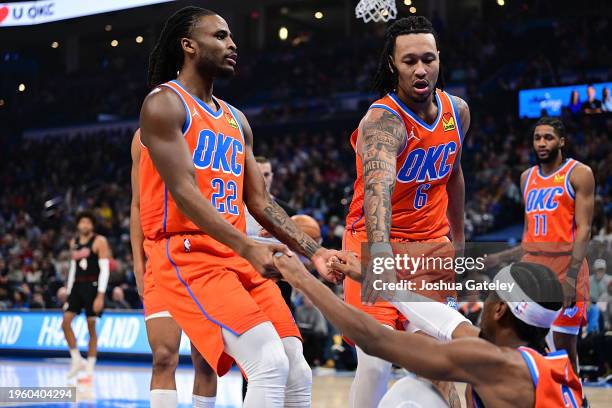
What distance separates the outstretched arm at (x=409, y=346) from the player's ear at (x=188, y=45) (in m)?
1.49

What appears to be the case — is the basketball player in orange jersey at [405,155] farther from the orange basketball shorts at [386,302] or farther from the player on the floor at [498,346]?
the player on the floor at [498,346]

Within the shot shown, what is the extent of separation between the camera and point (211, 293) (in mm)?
3535

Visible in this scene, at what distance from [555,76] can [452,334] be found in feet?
52.8

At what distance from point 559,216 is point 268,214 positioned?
373 centimetres

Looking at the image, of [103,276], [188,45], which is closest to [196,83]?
[188,45]

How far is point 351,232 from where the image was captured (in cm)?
458

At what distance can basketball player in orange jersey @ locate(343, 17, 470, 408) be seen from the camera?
4.16 m

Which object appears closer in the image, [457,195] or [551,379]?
[551,379]

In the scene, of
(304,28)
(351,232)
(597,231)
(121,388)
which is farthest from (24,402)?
(304,28)

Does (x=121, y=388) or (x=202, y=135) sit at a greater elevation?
(x=202, y=135)

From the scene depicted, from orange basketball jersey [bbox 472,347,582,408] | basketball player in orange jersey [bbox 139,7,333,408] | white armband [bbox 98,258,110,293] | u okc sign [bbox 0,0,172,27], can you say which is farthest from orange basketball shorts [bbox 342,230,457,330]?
u okc sign [bbox 0,0,172,27]

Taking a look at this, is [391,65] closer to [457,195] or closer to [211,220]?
[457,195]

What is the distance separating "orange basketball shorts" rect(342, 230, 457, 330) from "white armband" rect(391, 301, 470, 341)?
223mm

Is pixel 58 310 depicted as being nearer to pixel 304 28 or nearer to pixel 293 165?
pixel 293 165
